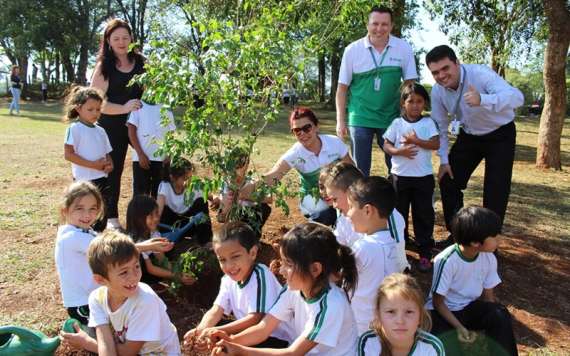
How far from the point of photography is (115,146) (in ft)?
15.9

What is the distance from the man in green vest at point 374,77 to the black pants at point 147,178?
1.73 m

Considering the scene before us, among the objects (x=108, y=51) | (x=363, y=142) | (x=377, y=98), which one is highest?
(x=108, y=51)

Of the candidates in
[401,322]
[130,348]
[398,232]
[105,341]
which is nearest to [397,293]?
[401,322]

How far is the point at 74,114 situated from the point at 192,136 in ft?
5.22

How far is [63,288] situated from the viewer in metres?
3.07

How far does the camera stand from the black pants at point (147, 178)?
16.0 feet

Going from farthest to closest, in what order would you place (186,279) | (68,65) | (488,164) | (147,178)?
(68,65) < (147,178) < (488,164) < (186,279)

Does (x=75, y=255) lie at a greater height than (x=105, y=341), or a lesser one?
greater

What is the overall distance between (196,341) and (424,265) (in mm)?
2128

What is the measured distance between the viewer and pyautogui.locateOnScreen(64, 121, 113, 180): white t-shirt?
168 inches

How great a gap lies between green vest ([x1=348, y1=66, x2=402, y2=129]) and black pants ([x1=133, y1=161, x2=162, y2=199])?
188 cm

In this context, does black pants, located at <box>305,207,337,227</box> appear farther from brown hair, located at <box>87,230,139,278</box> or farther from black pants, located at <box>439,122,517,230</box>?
brown hair, located at <box>87,230,139,278</box>

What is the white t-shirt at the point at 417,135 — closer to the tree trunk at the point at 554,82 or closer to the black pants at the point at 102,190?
the black pants at the point at 102,190

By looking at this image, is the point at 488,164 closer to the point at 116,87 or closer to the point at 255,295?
the point at 255,295
